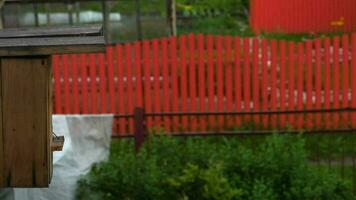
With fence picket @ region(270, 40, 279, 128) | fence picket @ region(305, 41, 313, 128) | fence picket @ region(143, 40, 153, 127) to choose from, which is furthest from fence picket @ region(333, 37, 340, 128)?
fence picket @ region(143, 40, 153, 127)

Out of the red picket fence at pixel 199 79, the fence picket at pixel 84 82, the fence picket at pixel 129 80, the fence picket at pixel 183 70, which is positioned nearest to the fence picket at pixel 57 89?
the red picket fence at pixel 199 79

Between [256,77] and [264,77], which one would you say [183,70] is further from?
[264,77]

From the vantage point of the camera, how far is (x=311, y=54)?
11.6 meters

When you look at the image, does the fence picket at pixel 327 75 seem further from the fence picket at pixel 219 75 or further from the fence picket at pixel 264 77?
the fence picket at pixel 219 75

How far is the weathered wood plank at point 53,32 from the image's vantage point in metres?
3.96

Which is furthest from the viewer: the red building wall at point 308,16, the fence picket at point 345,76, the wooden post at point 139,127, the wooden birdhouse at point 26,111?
the red building wall at point 308,16

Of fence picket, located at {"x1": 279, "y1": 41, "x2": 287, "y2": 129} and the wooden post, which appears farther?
fence picket, located at {"x1": 279, "y1": 41, "x2": 287, "y2": 129}

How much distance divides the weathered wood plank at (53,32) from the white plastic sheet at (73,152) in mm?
2424

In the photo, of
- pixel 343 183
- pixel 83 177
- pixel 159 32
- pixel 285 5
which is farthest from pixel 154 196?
pixel 285 5

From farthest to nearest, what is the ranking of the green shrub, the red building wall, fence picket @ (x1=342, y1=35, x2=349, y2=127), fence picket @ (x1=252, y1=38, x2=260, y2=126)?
1. the red building wall
2. fence picket @ (x1=252, y1=38, x2=260, y2=126)
3. fence picket @ (x1=342, y1=35, x2=349, y2=127)
4. the green shrub

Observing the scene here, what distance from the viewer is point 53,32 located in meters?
4.04

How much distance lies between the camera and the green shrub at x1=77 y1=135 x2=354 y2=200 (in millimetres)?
6973

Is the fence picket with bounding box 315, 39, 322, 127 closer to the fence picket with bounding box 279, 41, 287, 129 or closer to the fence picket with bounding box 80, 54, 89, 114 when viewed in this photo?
the fence picket with bounding box 279, 41, 287, 129

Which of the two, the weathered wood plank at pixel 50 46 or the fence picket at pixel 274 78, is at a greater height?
the weathered wood plank at pixel 50 46
